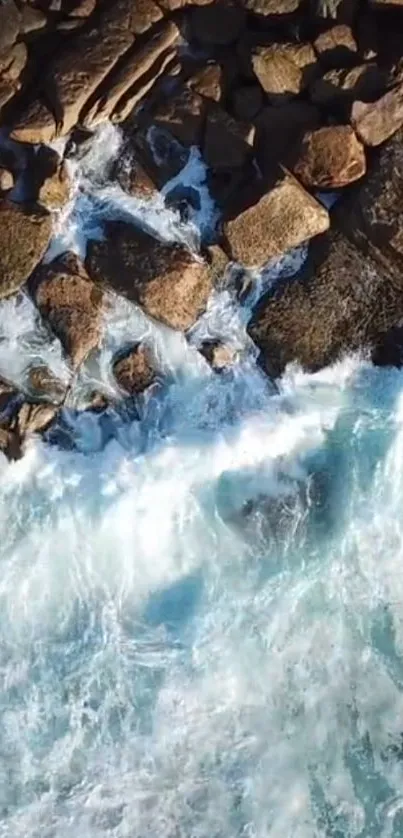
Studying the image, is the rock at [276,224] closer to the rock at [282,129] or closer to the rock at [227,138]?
the rock at [282,129]

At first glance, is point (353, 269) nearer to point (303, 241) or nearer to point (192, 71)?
point (303, 241)

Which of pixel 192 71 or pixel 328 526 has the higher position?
pixel 192 71

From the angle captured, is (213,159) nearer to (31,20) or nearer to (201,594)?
(31,20)

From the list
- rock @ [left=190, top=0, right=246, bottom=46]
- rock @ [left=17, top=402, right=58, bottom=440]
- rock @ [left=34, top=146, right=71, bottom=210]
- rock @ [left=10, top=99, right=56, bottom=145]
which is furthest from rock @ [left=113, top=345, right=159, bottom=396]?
rock @ [left=190, top=0, right=246, bottom=46]

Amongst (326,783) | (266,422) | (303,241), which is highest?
(303,241)

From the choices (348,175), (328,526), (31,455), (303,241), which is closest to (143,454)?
(31,455)

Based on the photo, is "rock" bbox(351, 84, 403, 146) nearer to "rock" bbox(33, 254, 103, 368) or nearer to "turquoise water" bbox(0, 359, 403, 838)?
"turquoise water" bbox(0, 359, 403, 838)
